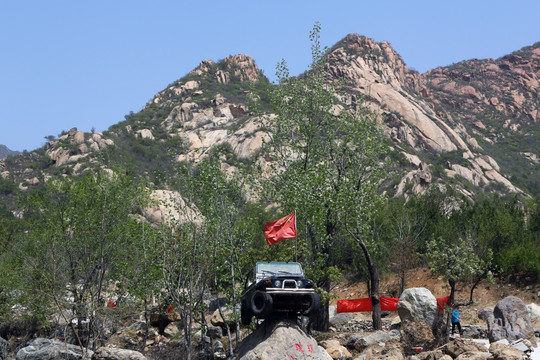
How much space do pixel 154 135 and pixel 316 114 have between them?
82839 mm

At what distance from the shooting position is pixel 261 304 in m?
15.9

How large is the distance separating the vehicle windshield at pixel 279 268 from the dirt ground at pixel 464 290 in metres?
12.7

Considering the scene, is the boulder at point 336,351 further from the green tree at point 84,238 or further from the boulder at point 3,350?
the boulder at point 3,350

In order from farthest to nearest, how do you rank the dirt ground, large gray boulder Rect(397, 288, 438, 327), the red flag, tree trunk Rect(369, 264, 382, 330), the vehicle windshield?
the dirt ground → tree trunk Rect(369, 264, 382, 330) → large gray boulder Rect(397, 288, 438, 327) → the red flag → the vehicle windshield

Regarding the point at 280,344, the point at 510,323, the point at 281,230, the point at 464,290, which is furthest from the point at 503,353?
the point at 464,290

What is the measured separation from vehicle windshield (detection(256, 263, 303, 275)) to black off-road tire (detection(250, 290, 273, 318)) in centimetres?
130

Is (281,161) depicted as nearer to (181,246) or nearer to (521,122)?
(181,246)

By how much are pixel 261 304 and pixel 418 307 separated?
32.2 ft

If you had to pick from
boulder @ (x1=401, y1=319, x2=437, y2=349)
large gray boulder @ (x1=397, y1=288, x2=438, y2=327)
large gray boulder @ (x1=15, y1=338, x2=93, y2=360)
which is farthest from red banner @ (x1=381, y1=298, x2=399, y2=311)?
large gray boulder @ (x1=15, y1=338, x2=93, y2=360)

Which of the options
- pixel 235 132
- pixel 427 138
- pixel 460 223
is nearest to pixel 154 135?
pixel 235 132

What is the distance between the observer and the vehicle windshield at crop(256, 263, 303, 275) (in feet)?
57.4

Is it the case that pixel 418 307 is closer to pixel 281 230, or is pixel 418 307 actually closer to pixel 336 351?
pixel 336 351

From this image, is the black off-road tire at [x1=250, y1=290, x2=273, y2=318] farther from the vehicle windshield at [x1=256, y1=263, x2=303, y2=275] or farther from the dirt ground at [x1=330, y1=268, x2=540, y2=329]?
the dirt ground at [x1=330, y1=268, x2=540, y2=329]

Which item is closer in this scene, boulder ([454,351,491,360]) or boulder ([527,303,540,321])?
boulder ([454,351,491,360])
